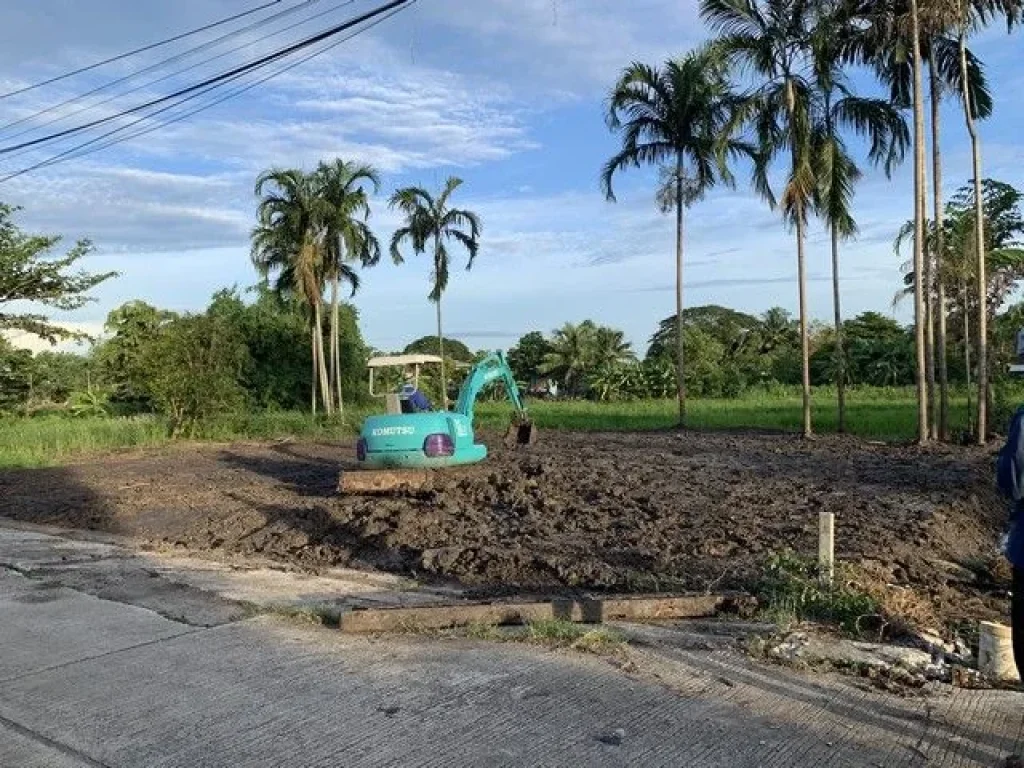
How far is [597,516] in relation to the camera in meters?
11.9

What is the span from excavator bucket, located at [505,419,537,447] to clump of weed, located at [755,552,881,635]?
1104 cm

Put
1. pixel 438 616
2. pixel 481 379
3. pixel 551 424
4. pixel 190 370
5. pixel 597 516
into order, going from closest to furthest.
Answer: pixel 438 616, pixel 597 516, pixel 481 379, pixel 190 370, pixel 551 424

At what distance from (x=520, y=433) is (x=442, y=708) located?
45.6 ft

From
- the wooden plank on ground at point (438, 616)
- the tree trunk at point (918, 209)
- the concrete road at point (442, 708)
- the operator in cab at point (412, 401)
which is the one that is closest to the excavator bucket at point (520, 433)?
the operator in cab at point (412, 401)

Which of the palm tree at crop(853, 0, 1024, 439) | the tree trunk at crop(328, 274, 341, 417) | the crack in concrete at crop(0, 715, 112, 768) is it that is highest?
the palm tree at crop(853, 0, 1024, 439)

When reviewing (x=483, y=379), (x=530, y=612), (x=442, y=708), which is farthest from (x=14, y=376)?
(x=442, y=708)

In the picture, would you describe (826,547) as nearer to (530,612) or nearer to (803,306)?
(530,612)

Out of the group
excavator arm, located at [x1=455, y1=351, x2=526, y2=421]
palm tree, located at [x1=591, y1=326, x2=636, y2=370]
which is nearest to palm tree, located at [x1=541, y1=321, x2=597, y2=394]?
palm tree, located at [x1=591, y1=326, x2=636, y2=370]

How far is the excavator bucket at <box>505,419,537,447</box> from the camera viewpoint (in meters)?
18.9

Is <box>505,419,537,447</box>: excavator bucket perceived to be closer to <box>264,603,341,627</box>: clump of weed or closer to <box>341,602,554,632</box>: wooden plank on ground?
<box>264,603,341,627</box>: clump of weed

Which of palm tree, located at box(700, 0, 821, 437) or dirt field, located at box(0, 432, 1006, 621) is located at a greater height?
palm tree, located at box(700, 0, 821, 437)

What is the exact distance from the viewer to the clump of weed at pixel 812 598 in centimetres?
687

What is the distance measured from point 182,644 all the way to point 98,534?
705 centimetres

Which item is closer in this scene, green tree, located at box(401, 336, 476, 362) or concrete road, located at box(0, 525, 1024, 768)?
concrete road, located at box(0, 525, 1024, 768)
